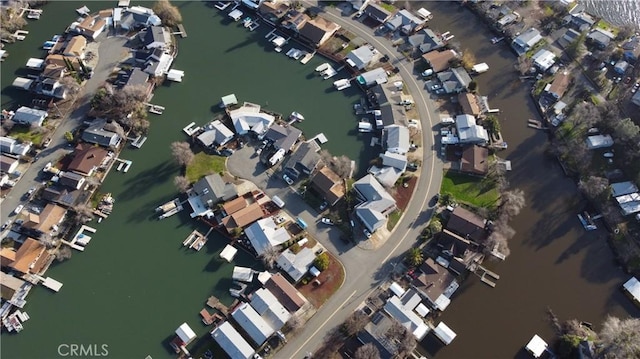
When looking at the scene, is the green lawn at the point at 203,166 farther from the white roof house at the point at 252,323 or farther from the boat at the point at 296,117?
the white roof house at the point at 252,323

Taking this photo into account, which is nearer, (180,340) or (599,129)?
(180,340)

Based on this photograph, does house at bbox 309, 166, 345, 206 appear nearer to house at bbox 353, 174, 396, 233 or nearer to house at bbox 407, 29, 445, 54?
house at bbox 353, 174, 396, 233

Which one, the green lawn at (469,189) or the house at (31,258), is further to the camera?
the green lawn at (469,189)

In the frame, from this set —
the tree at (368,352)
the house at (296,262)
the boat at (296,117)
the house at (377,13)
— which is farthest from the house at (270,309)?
the house at (377,13)

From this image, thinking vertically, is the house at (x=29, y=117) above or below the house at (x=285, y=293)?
above

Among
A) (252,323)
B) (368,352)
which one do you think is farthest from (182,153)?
(368,352)

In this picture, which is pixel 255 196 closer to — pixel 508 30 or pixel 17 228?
pixel 17 228

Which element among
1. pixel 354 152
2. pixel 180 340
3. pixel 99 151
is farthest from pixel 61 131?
pixel 354 152
